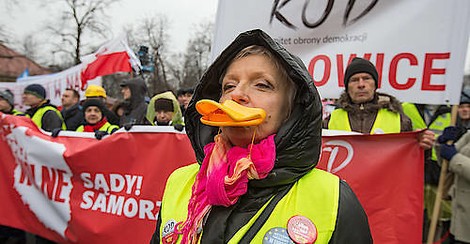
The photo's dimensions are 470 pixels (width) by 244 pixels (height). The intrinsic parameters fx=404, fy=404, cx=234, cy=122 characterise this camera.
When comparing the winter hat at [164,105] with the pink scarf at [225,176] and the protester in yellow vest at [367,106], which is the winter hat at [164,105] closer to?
the protester in yellow vest at [367,106]

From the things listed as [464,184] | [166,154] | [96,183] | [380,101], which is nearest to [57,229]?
[96,183]

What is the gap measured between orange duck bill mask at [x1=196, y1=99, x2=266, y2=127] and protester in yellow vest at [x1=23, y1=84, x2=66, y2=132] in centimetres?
407

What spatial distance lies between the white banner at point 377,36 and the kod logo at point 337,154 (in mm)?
557

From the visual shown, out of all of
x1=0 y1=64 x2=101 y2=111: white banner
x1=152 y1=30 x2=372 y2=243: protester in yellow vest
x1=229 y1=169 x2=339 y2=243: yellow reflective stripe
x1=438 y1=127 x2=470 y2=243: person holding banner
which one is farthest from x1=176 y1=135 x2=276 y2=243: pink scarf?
x1=0 y1=64 x2=101 y2=111: white banner

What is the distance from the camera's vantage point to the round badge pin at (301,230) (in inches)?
49.1

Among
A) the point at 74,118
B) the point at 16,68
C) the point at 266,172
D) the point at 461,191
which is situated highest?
the point at 16,68

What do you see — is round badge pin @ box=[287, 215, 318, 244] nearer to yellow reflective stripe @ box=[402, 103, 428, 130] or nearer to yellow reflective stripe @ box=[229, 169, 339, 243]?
yellow reflective stripe @ box=[229, 169, 339, 243]

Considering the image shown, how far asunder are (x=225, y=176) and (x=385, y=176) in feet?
5.67

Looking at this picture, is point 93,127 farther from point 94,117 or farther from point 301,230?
point 301,230

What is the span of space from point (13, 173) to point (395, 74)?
375cm

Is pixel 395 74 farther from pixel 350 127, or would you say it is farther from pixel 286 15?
pixel 286 15

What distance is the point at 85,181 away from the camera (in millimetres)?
3674

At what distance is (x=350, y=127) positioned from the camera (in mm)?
3023

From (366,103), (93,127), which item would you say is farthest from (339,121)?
(93,127)
